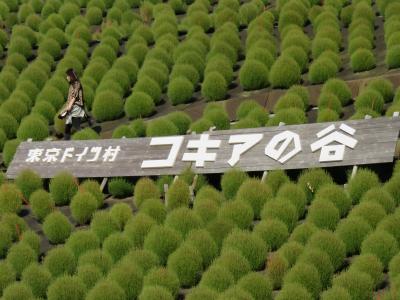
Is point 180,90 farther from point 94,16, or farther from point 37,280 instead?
point 37,280

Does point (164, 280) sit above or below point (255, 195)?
below

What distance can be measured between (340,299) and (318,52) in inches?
345

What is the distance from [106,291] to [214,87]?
23.3 feet

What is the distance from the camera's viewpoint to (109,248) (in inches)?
675

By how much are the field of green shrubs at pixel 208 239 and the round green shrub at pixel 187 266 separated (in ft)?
0.04

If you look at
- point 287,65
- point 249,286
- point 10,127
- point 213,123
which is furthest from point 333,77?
point 249,286

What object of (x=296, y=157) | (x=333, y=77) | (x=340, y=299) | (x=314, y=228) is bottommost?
(x=340, y=299)

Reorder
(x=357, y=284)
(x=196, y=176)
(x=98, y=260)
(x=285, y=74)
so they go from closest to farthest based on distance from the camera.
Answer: (x=357, y=284), (x=98, y=260), (x=196, y=176), (x=285, y=74)

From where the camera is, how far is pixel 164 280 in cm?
1587

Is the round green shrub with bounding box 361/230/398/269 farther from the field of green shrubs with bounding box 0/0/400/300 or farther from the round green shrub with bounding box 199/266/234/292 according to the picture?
the round green shrub with bounding box 199/266/234/292

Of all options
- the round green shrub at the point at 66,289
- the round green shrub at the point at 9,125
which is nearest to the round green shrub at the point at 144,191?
the round green shrub at the point at 66,289

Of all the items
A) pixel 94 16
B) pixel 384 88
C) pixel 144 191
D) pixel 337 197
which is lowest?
pixel 337 197

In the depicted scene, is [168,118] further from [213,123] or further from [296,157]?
[296,157]

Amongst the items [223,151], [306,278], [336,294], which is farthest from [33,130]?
[336,294]
